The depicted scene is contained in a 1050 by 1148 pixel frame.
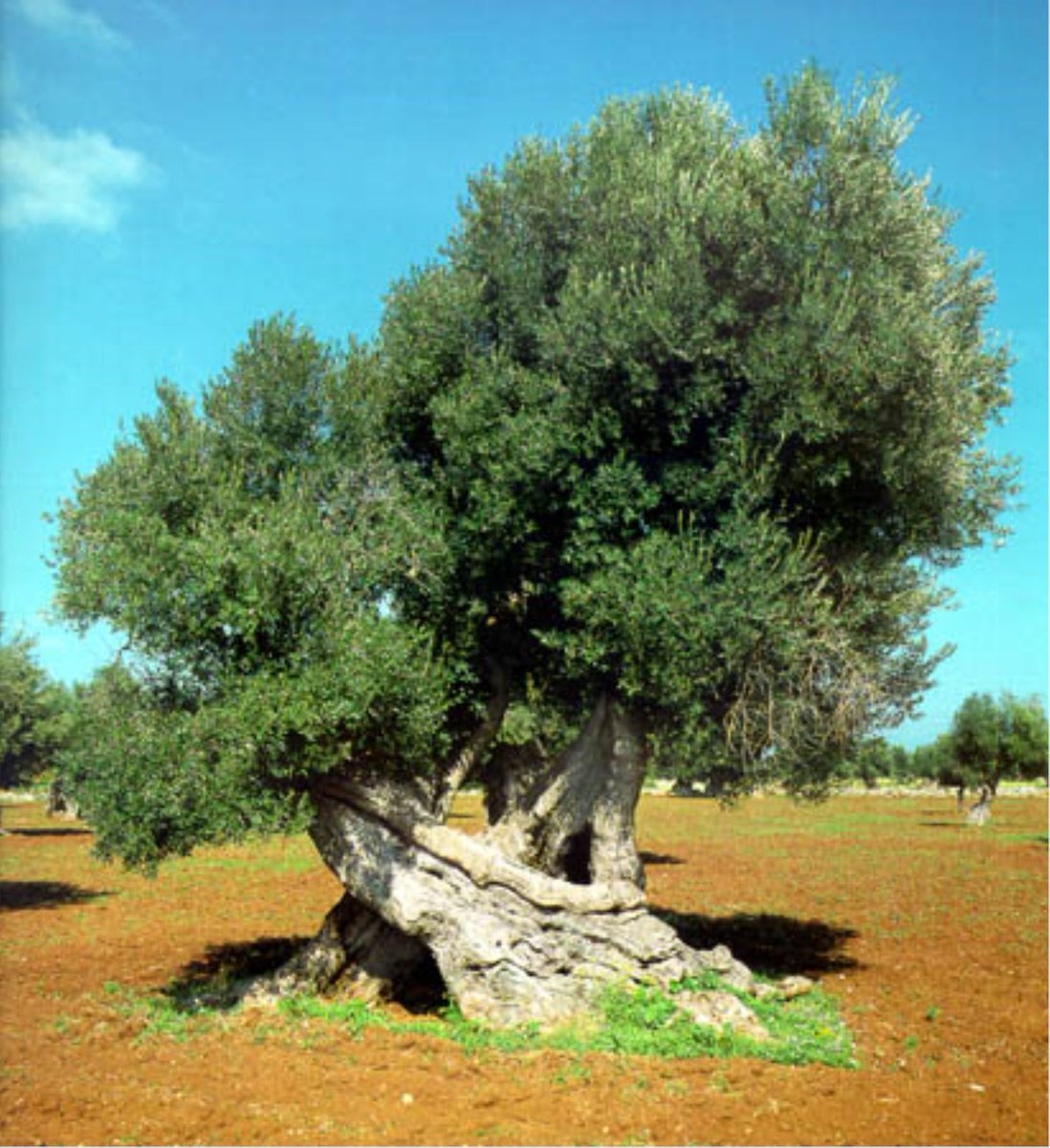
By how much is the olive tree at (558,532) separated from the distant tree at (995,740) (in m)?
49.4

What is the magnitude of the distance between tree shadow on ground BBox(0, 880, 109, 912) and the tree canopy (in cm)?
1567

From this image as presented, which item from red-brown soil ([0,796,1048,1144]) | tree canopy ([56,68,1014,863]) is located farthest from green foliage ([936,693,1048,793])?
tree canopy ([56,68,1014,863])

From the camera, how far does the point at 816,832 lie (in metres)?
56.4

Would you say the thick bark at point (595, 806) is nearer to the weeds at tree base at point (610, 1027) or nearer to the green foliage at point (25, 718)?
the weeds at tree base at point (610, 1027)

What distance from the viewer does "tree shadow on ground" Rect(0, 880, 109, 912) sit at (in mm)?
26859

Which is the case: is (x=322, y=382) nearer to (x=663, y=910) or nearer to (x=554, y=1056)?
(x=554, y=1056)

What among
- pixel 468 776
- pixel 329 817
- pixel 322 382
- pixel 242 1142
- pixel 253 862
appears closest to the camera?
pixel 242 1142

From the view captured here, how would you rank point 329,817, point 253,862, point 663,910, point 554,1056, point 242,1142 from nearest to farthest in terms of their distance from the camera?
point 242,1142 → point 554,1056 → point 329,817 → point 663,910 → point 253,862

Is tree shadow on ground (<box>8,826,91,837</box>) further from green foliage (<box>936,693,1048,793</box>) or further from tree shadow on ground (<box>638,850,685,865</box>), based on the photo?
green foliage (<box>936,693,1048,793</box>)

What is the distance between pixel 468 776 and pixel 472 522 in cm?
533

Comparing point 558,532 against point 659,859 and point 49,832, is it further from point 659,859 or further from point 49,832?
point 49,832

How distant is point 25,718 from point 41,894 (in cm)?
2139

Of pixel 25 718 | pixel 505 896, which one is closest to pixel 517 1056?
pixel 505 896

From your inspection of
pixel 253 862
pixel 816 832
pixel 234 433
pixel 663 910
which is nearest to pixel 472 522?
pixel 234 433
